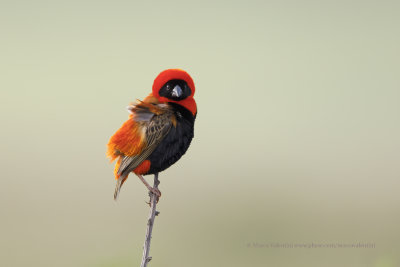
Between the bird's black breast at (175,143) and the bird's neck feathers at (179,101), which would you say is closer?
the bird's black breast at (175,143)

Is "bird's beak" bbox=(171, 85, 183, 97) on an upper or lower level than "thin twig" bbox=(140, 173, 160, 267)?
upper

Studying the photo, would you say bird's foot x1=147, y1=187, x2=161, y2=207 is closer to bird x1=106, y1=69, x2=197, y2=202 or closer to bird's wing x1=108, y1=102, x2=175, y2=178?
bird x1=106, y1=69, x2=197, y2=202

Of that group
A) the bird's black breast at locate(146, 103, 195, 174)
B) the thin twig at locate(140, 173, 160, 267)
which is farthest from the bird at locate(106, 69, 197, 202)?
the thin twig at locate(140, 173, 160, 267)

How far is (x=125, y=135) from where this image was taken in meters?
3.19

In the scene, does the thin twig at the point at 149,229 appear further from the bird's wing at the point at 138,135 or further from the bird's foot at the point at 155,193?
the bird's wing at the point at 138,135

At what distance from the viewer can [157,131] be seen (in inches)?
126

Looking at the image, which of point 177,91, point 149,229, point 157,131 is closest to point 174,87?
point 177,91

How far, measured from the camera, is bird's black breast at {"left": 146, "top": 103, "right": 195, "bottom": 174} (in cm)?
322

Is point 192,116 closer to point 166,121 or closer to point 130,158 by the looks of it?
point 166,121

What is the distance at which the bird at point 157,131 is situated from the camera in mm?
3164

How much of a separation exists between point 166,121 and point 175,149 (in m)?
0.24

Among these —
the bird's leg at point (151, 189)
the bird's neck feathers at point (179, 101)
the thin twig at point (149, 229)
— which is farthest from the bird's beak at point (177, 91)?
the thin twig at point (149, 229)

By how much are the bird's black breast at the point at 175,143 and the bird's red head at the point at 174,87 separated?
6 cm

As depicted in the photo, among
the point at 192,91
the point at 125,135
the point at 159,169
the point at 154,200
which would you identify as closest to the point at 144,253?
the point at 154,200
